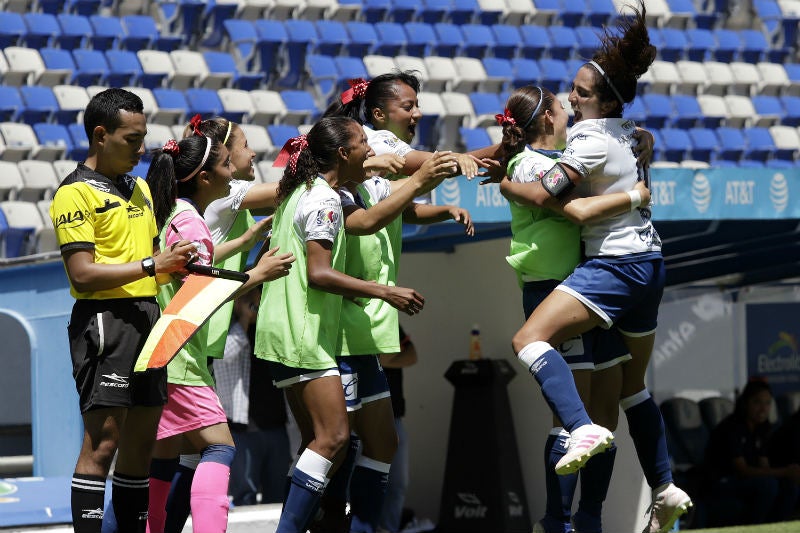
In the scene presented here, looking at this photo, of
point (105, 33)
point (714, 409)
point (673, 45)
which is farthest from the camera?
point (673, 45)

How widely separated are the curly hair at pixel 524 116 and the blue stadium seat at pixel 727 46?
11.4 metres

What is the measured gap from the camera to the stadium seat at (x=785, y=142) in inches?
579

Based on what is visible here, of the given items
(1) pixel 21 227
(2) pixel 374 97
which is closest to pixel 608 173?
(2) pixel 374 97

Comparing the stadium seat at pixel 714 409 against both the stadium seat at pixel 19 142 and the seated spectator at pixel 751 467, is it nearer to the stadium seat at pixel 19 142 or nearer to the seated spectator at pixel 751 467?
the seated spectator at pixel 751 467

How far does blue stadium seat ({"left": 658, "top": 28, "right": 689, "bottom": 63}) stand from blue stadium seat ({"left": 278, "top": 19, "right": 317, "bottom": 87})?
4.54m

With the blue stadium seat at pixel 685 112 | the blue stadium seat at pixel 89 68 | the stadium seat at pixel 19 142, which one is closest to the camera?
the stadium seat at pixel 19 142

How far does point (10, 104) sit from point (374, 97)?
7.09m

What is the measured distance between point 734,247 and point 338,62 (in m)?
5.55

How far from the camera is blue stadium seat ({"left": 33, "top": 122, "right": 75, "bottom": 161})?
448 inches

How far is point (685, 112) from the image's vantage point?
48.3ft

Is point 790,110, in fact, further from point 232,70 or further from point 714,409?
point 714,409

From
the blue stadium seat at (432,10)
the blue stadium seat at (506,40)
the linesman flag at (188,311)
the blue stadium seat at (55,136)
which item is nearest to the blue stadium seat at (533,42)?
the blue stadium seat at (506,40)

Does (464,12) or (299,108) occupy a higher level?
(464,12)

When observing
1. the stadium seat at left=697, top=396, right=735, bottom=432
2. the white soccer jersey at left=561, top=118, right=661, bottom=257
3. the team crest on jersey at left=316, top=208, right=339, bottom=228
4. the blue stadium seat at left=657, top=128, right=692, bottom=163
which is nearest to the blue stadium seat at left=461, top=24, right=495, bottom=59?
the blue stadium seat at left=657, top=128, right=692, bottom=163
